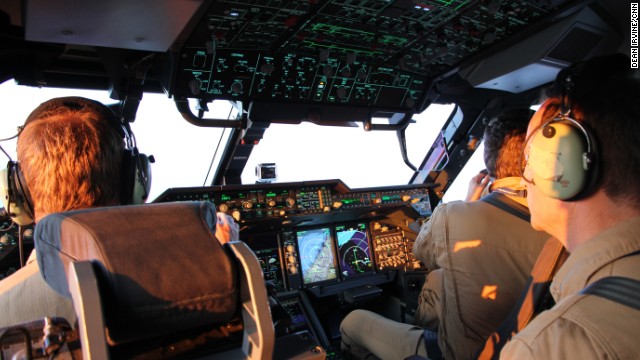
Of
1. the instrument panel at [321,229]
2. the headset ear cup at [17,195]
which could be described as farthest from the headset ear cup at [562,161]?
the instrument panel at [321,229]

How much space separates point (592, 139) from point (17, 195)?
1.33m

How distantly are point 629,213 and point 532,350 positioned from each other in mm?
353

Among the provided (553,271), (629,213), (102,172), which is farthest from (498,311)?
(102,172)

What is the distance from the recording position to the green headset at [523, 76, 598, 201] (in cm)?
91

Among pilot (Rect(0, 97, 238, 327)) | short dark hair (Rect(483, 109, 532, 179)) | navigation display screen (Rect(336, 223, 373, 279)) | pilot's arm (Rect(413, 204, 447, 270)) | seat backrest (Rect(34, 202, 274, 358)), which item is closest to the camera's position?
seat backrest (Rect(34, 202, 274, 358))

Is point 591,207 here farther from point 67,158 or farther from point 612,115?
point 67,158

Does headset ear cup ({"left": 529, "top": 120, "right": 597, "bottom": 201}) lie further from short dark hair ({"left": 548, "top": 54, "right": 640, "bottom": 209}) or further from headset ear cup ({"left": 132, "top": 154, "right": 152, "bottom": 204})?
headset ear cup ({"left": 132, "top": 154, "right": 152, "bottom": 204})

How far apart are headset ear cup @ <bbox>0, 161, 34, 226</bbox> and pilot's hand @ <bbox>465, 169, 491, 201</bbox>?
6.87 ft

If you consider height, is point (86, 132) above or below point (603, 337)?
above

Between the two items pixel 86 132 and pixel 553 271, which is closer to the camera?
pixel 86 132

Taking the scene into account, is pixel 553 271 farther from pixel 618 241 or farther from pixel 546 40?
pixel 546 40

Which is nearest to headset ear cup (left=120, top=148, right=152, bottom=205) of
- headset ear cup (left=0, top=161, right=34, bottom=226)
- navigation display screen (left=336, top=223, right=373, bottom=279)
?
headset ear cup (left=0, top=161, right=34, bottom=226)

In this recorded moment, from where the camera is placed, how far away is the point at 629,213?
2.85 ft

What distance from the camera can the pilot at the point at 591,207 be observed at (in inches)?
28.0
